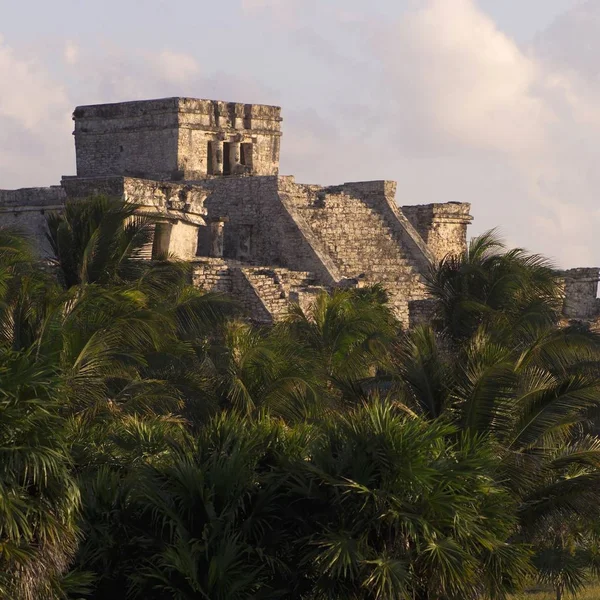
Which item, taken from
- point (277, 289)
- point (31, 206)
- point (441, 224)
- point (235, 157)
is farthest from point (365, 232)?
point (31, 206)

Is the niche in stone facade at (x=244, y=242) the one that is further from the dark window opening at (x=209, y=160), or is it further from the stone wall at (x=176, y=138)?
the dark window opening at (x=209, y=160)

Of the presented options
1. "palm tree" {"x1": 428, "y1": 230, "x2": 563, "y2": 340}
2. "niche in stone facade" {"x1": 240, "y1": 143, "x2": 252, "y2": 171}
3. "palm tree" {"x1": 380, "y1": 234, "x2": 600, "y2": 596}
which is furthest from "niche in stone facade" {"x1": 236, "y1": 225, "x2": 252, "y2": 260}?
"palm tree" {"x1": 380, "y1": 234, "x2": 600, "y2": 596}

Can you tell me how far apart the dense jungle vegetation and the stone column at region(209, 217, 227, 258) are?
9302mm

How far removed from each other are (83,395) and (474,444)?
331 cm

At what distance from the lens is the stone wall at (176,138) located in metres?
28.6

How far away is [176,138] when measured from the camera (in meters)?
28.5

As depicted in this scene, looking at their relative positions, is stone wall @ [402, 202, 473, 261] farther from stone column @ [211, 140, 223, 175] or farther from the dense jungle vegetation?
the dense jungle vegetation

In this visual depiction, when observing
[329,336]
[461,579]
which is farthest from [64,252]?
[461,579]

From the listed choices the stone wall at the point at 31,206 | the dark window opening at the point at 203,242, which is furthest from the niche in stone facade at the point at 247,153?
the stone wall at the point at 31,206

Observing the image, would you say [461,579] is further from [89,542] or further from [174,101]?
[174,101]

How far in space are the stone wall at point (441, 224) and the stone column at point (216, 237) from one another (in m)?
A: 5.79

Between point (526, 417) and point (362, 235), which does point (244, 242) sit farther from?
point (526, 417)

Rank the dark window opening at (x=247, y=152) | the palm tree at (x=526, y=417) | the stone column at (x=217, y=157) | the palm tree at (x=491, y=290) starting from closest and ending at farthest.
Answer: the palm tree at (x=526, y=417), the palm tree at (x=491, y=290), the stone column at (x=217, y=157), the dark window opening at (x=247, y=152)

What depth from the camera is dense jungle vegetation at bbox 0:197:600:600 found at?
963 cm
